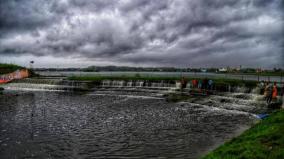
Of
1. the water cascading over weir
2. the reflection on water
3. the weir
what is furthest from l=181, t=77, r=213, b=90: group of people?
the water cascading over weir

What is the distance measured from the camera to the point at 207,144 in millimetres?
14914

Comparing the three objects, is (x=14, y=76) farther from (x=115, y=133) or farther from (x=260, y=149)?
(x=260, y=149)

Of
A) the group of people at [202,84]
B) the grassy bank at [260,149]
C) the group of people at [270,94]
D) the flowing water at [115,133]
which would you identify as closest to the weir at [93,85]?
the group of people at [202,84]

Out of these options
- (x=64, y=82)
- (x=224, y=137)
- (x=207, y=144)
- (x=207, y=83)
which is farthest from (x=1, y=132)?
(x=64, y=82)

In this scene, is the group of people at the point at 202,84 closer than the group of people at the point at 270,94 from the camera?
No

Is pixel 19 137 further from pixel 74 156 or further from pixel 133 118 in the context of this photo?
pixel 133 118

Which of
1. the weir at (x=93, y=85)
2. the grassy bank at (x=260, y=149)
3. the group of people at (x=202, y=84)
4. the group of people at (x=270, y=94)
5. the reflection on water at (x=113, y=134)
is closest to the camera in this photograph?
the grassy bank at (x=260, y=149)

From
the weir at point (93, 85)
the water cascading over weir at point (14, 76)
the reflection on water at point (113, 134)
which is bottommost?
the reflection on water at point (113, 134)

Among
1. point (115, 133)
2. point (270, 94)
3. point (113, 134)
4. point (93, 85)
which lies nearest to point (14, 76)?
point (93, 85)

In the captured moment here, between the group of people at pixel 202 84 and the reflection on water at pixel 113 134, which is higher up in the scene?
the group of people at pixel 202 84

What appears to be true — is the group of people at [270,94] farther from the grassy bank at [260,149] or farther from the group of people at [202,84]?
the grassy bank at [260,149]

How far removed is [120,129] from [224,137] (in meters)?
8.08

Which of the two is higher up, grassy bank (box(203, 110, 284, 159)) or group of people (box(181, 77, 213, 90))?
group of people (box(181, 77, 213, 90))

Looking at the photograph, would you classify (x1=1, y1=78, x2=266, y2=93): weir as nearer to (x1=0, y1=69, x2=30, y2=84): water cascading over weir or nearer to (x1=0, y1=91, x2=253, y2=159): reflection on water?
(x1=0, y1=69, x2=30, y2=84): water cascading over weir
